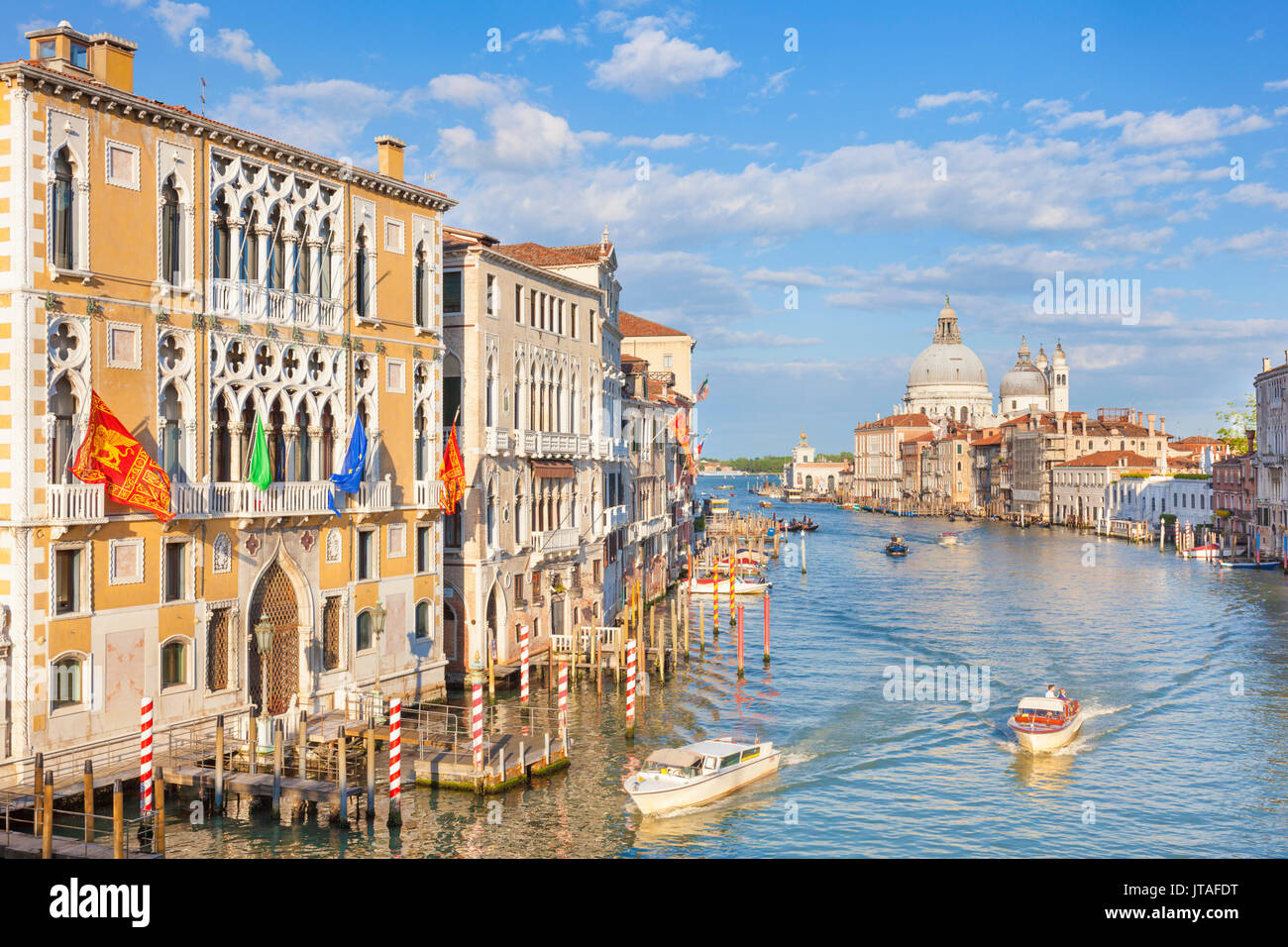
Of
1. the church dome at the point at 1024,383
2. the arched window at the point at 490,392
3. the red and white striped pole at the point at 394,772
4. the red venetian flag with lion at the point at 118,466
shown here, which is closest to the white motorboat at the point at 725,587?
the arched window at the point at 490,392

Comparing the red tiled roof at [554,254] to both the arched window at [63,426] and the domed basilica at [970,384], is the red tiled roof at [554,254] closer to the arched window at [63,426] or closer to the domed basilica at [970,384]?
the arched window at [63,426]

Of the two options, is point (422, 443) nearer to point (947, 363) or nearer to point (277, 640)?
point (277, 640)

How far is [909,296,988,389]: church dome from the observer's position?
191500 millimetres

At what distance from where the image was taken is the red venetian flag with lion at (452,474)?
82.7ft

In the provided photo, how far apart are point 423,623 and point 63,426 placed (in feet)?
32.0

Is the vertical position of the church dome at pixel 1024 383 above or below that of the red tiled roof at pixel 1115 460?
above

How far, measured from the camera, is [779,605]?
49688 millimetres

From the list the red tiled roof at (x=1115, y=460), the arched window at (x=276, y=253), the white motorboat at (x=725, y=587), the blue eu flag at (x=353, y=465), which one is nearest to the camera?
the arched window at (x=276, y=253)

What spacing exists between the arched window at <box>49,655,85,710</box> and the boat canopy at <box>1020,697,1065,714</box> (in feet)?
59.5

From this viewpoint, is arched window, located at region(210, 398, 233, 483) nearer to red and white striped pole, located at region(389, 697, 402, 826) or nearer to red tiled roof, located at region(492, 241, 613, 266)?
red and white striped pole, located at region(389, 697, 402, 826)

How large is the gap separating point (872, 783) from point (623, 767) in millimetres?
4681

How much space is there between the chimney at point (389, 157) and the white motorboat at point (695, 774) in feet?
43.4

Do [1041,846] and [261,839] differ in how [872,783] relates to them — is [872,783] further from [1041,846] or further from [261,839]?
[261,839]

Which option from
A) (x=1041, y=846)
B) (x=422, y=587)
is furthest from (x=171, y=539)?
(x=1041, y=846)
